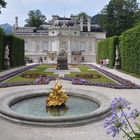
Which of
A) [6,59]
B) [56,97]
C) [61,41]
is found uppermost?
[61,41]

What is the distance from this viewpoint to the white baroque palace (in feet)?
255

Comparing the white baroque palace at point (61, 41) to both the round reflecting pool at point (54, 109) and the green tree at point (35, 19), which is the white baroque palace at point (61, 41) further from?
the round reflecting pool at point (54, 109)

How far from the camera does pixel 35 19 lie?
95.9 metres

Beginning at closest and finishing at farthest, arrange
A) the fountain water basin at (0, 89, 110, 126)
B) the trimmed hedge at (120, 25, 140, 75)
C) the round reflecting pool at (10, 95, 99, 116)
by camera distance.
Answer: the fountain water basin at (0, 89, 110, 126)
the round reflecting pool at (10, 95, 99, 116)
the trimmed hedge at (120, 25, 140, 75)

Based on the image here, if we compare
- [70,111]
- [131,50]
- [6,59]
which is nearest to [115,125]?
[70,111]

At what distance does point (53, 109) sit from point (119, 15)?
67267mm

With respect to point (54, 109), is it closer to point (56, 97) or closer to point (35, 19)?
point (56, 97)

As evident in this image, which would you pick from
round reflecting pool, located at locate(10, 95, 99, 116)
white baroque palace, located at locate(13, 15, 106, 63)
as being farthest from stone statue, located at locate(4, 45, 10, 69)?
white baroque palace, located at locate(13, 15, 106, 63)

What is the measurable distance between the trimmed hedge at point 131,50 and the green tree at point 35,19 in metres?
62.4

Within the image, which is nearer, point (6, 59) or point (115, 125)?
point (115, 125)

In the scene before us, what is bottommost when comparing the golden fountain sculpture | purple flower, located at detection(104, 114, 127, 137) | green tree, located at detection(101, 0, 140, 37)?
the golden fountain sculpture

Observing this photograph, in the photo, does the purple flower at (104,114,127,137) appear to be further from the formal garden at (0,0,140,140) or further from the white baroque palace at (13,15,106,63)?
the white baroque palace at (13,15,106,63)

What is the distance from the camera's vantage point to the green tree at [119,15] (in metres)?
76.5

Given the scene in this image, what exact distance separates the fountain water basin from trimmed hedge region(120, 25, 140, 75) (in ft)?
43.9
